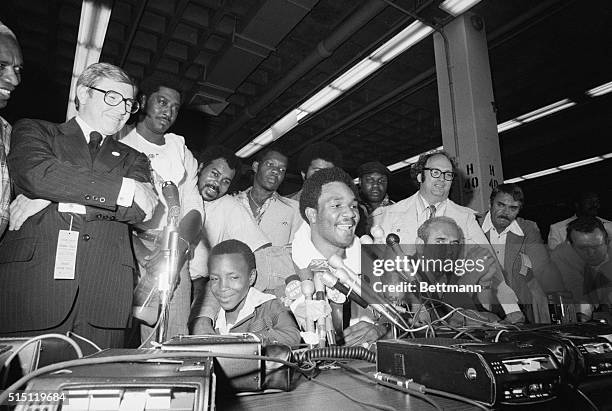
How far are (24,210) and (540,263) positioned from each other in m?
3.62

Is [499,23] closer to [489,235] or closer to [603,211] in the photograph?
[489,235]

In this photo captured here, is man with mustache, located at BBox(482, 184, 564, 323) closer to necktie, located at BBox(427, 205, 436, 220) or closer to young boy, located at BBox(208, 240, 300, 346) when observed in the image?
necktie, located at BBox(427, 205, 436, 220)

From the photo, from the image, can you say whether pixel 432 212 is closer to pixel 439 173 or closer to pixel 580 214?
pixel 439 173

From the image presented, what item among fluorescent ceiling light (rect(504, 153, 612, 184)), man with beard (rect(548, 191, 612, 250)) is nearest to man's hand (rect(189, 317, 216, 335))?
man with beard (rect(548, 191, 612, 250))

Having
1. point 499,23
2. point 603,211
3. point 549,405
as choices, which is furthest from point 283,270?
point 603,211

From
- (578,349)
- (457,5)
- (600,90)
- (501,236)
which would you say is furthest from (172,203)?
(600,90)

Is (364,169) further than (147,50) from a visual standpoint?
No

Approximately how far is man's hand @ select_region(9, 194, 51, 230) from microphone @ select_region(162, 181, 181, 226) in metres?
0.49

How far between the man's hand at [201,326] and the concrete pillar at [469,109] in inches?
124

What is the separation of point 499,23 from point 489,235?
3.59 metres

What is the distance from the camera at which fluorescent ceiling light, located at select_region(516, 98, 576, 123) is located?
7.54 meters

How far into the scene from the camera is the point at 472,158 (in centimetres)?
425

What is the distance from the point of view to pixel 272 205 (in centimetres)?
329

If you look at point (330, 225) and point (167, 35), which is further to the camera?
point (167, 35)
